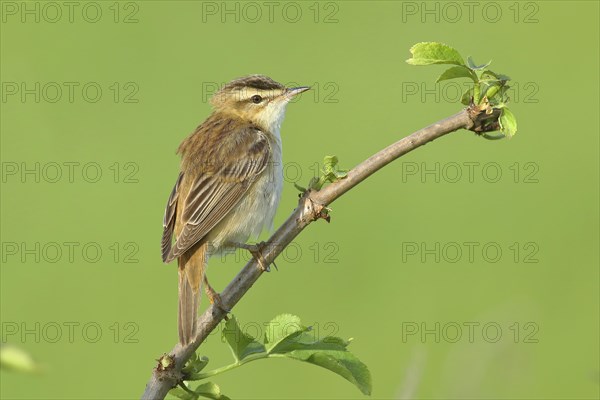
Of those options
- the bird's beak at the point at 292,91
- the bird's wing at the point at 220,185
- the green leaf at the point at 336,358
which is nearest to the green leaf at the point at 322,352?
the green leaf at the point at 336,358

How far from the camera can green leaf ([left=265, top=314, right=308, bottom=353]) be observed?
2826mm

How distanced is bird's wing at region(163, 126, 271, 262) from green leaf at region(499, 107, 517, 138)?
2489 millimetres

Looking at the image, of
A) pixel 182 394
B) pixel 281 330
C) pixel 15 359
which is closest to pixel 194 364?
pixel 182 394

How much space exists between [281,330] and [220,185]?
2.71 metres

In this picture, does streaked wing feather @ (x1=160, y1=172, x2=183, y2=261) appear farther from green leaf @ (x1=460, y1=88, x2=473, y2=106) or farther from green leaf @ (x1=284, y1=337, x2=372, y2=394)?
green leaf @ (x1=460, y1=88, x2=473, y2=106)

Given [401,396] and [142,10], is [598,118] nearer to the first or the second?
[142,10]

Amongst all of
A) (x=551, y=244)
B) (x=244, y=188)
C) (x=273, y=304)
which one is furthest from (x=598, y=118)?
(x=244, y=188)

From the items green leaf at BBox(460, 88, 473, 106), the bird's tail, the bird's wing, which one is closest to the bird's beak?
the bird's wing

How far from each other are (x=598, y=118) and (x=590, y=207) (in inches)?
83.4

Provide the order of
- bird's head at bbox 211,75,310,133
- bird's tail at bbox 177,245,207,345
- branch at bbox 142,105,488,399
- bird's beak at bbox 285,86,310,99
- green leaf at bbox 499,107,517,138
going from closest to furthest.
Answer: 1. branch at bbox 142,105,488,399
2. green leaf at bbox 499,107,517,138
3. bird's tail at bbox 177,245,207,345
4. bird's beak at bbox 285,86,310,99
5. bird's head at bbox 211,75,310,133

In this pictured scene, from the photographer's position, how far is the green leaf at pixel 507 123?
275 cm

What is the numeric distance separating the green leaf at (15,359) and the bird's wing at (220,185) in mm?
3386

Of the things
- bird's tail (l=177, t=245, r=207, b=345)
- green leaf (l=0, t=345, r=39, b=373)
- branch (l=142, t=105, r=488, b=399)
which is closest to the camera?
green leaf (l=0, t=345, r=39, b=373)

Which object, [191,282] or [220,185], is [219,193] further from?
[191,282]
